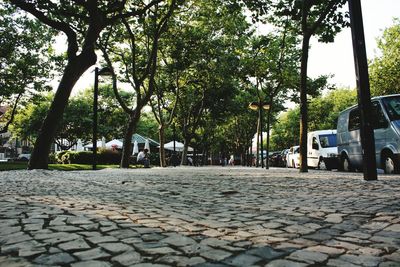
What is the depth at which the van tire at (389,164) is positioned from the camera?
33.9 ft

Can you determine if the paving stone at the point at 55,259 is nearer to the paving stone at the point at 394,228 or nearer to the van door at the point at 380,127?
the paving stone at the point at 394,228

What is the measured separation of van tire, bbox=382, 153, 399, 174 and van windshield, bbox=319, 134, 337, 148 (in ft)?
27.3

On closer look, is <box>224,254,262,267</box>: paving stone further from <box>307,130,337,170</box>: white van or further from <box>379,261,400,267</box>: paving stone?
<box>307,130,337,170</box>: white van

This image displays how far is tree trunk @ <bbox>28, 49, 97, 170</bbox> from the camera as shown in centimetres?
1211

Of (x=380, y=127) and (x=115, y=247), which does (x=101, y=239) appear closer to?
(x=115, y=247)

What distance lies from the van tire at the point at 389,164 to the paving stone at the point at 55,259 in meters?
10.2

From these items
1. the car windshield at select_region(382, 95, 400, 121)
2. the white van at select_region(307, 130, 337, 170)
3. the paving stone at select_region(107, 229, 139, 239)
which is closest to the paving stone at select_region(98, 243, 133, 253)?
the paving stone at select_region(107, 229, 139, 239)

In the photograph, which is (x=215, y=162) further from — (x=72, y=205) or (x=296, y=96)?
(x=72, y=205)

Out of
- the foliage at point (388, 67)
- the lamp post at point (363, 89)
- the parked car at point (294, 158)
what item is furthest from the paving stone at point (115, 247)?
the foliage at point (388, 67)

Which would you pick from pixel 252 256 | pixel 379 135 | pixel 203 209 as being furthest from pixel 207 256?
pixel 379 135

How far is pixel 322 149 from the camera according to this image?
19266mm

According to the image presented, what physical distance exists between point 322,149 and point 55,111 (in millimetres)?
13690

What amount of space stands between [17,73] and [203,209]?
24.3 m

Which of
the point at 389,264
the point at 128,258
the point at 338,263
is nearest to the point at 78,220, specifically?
the point at 128,258
